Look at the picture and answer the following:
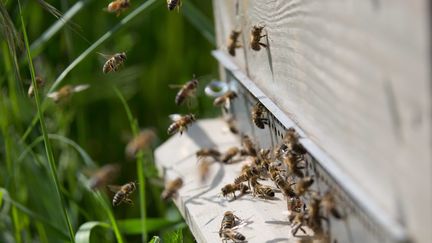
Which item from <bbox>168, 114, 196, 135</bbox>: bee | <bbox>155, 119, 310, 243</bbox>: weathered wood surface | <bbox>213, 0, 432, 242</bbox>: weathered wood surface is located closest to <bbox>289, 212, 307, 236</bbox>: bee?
<bbox>155, 119, 310, 243</bbox>: weathered wood surface

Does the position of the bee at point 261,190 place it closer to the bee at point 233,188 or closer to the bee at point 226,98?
the bee at point 233,188

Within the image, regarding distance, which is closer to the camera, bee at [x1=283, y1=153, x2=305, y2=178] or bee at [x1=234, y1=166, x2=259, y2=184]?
bee at [x1=283, y1=153, x2=305, y2=178]

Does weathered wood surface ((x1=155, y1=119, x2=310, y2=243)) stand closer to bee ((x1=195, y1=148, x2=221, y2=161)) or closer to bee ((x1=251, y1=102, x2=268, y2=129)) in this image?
bee ((x1=195, y1=148, x2=221, y2=161))

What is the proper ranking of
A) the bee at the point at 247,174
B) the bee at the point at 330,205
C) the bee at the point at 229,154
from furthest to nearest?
the bee at the point at 229,154, the bee at the point at 247,174, the bee at the point at 330,205

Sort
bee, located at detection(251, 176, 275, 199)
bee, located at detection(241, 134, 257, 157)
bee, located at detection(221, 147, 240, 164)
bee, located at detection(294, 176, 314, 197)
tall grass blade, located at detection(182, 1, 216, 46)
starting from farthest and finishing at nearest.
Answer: tall grass blade, located at detection(182, 1, 216, 46) < bee, located at detection(221, 147, 240, 164) < bee, located at detection(241, 134, 257, 157) < bee, located at detection(251, 176, 275, 199) < bee, located at detection(294, 176, 314, 197)

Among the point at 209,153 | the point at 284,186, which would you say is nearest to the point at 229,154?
the point at 209,153

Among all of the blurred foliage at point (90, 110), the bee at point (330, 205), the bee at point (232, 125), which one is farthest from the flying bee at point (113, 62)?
the bee at point (330, 205)
